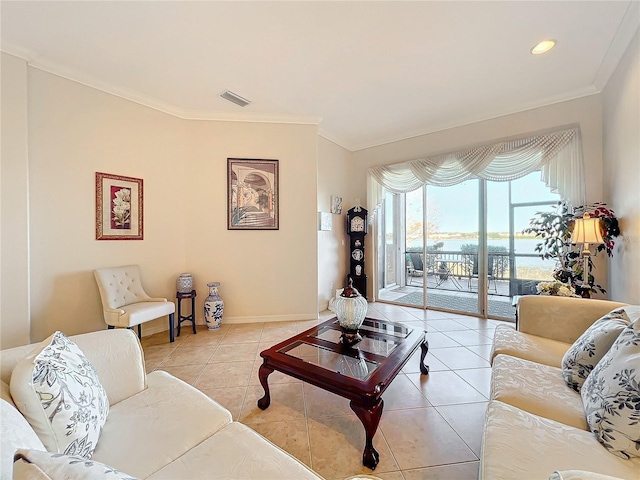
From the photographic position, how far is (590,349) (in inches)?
51.1

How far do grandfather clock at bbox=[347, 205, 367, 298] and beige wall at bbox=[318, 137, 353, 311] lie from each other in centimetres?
18

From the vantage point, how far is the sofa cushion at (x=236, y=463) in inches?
32.5

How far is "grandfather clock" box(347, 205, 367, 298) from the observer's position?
4449mm

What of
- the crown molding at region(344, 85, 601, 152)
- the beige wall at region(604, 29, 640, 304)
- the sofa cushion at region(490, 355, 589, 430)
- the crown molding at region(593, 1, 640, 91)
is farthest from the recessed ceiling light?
the sofa cushion at region(490, 355, 589, 430)

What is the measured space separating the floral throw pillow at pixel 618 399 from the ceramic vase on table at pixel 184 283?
355 centimetres

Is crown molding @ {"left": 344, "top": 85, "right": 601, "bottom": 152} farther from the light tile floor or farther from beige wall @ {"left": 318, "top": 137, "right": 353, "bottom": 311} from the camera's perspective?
the light tile floor

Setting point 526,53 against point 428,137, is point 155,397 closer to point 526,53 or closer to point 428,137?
point 526,53

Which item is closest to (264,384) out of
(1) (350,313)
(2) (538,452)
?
(1) (350,313)

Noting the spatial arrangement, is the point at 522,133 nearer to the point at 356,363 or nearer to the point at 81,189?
the point at 356,363

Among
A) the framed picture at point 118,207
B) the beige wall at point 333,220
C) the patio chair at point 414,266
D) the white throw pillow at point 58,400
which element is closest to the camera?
the white throw pillow at point 58,400

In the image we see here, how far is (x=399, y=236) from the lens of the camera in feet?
15.0

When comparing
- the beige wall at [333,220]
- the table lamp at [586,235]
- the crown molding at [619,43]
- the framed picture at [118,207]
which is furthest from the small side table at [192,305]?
the crown molding at [619,43]

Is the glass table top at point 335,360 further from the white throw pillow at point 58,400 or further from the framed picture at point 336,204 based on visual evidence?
the framed picture at point 336,204

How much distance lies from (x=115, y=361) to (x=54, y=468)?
922 mm
